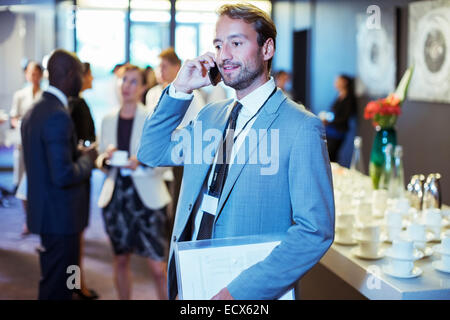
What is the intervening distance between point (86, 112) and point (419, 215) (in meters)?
2.01

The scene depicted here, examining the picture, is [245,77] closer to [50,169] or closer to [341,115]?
[50,169]

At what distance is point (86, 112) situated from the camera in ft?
10.9

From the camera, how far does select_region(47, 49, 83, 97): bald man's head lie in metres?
2.67

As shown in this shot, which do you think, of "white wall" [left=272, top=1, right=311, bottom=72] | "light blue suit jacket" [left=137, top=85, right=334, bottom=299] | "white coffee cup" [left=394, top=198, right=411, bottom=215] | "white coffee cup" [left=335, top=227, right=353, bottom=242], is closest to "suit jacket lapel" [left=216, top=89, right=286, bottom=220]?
"light blue suit jacket" [left=137, top=85, right=334, bottom=299]

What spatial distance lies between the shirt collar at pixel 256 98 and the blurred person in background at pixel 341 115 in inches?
223

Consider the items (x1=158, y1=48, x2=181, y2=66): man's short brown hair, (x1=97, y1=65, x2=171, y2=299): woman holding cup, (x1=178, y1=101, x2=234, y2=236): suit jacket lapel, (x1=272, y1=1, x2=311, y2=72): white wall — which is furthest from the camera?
(x1=272, y1=1, x2=311, y2=72): white wall

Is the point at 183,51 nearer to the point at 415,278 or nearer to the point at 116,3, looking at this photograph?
the point at 116,3

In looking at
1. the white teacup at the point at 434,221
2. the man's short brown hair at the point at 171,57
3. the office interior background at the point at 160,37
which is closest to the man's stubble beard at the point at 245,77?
the white teacup at the point at 434,221

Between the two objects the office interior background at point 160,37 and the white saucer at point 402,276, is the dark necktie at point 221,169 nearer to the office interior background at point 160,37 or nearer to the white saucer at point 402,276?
the white saucer at point 402,276

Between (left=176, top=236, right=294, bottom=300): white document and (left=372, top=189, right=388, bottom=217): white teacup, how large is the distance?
125 centimetres

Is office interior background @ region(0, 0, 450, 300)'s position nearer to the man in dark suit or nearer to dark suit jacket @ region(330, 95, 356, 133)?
dark suit jacket @ region(330, 95, 356, 133)

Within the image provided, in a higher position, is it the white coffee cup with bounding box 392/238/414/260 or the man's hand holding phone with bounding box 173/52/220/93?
the man's hand holding phone with bounding box 173/52/220/93
